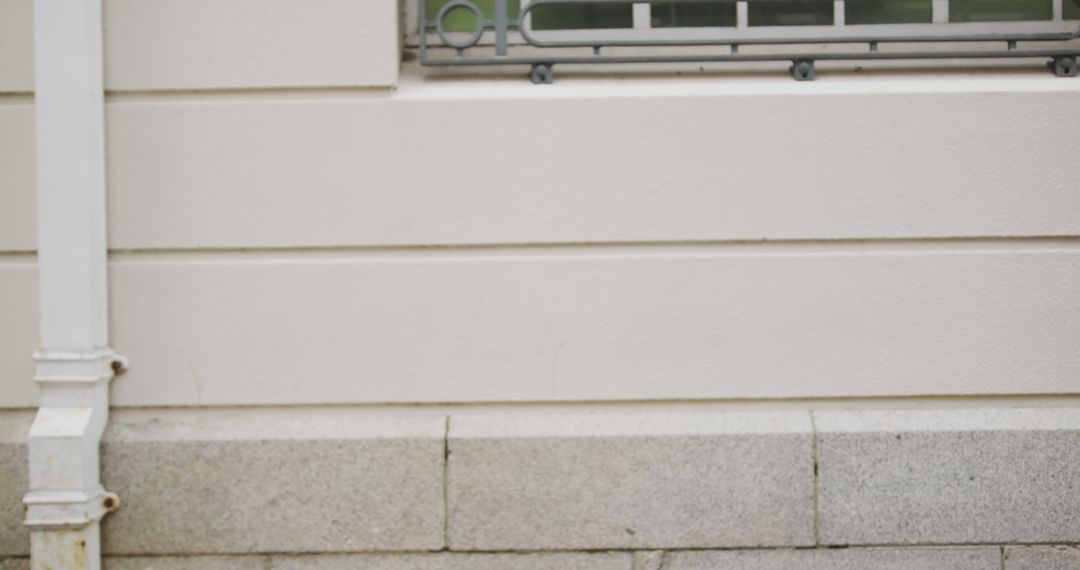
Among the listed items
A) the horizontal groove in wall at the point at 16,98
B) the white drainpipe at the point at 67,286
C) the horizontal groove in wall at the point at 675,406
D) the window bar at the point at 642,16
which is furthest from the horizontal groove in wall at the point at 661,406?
the window bar at the point at 642,16

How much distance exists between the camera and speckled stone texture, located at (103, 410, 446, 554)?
139 inches

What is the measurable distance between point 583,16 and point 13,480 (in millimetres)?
3025

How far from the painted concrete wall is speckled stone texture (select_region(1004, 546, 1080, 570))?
0.72 m

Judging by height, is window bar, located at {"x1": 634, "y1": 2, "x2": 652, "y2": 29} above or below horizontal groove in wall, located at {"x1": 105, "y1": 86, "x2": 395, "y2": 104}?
above

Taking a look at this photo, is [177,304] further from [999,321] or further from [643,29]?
[999,321]

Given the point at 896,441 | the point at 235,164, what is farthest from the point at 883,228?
the point at 235,164

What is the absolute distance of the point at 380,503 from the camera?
3.54 metres

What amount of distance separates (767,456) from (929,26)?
204 centimetres

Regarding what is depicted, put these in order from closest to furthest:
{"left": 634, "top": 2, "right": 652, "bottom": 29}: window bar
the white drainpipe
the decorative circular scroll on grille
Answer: the white drainpipe < the decorative circular scroll on grille < {"left": 634, "top": 2, "right": 652, "bottom": 29}: window bar

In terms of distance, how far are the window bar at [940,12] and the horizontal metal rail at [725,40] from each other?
0.07 m

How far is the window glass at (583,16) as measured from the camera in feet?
12.9

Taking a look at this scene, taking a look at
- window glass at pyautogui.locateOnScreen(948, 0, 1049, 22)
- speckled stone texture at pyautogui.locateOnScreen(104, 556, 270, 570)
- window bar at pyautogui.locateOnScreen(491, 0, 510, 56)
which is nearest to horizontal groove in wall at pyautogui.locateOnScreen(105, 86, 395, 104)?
window bar at pyautogui.locateOnScreen(491, 0, 510, 56)

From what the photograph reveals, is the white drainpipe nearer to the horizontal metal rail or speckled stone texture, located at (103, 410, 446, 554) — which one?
speckled stone texture, located at (103, 410, 446, 554)

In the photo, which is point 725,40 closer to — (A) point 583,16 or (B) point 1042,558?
(A) point 583,16
